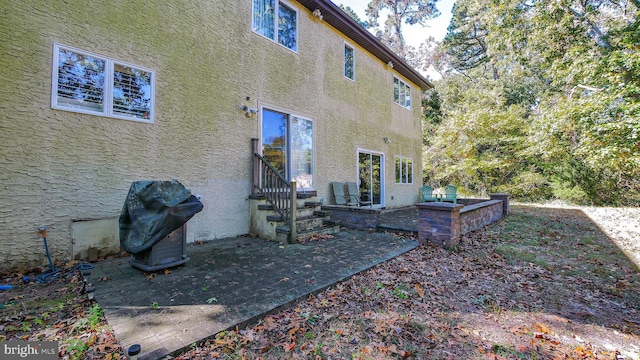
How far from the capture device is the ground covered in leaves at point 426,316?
2.24 m

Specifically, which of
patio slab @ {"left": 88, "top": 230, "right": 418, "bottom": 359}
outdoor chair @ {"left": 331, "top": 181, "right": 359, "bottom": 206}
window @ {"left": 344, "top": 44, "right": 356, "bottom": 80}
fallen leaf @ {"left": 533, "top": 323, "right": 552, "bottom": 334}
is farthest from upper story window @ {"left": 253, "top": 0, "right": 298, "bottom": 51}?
fallen leaf @ {"left": 533, "top": 323, "right": 552, "bottom": 334}

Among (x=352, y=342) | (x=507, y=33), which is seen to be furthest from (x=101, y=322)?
(x=507, y=33)

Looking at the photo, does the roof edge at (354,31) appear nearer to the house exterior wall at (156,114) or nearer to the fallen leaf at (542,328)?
the house exterior wall at (156,114)

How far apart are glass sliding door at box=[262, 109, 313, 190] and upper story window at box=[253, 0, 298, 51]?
200 cm

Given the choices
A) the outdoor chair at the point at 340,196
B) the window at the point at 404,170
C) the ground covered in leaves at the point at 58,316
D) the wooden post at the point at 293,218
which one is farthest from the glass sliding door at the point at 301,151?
the window at the point at 404,170

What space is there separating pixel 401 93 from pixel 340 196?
6909 mm

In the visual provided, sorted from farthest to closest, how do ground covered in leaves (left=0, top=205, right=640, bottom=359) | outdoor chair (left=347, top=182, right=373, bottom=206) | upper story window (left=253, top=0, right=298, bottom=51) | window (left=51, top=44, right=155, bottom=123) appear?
outdoor chair (left=347, top=182, right=373, bottom=206) → upper story window (left=253, top=0, right=298, bottom=51) → window (left=51, top=44, right=155, bottom=123) → ground covered in leaves (left=0, top=205, right=640, bottom=359)

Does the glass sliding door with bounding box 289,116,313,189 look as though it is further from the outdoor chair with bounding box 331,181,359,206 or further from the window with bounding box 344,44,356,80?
the window with bounding box 344,44,356,80

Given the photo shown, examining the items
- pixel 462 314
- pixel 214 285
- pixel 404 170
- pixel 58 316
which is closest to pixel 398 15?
pixel 404 170

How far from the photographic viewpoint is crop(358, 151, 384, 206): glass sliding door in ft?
33.1

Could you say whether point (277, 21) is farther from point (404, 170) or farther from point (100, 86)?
point (404, 170)

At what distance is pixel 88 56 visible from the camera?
4262 mm

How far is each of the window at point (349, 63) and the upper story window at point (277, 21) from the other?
249 cm

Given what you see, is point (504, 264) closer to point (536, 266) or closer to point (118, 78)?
point (536, 266)
